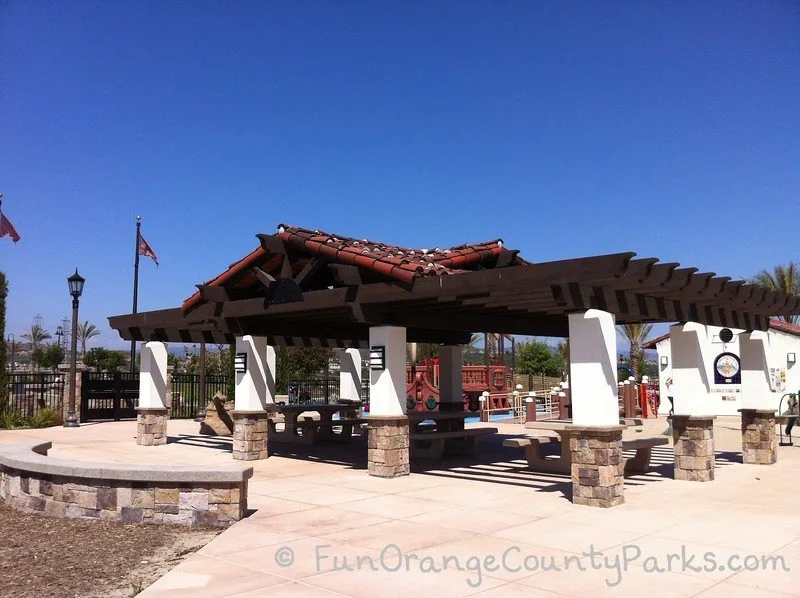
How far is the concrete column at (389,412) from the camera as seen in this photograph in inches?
440

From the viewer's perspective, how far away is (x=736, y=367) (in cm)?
2469

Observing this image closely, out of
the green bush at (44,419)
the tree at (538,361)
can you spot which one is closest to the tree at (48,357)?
the green bush at (44,419)

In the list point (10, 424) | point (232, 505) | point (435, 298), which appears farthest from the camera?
point (10, 424)

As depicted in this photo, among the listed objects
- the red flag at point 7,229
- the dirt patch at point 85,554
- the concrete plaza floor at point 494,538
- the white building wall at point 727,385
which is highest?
the red flag at point 7,229

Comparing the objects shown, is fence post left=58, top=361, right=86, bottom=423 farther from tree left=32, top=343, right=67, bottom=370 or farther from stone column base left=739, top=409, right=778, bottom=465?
tree left=32, top=343, right=67, bottom=370

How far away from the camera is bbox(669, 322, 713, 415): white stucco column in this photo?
11.2m

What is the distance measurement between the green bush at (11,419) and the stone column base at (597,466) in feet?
59.2

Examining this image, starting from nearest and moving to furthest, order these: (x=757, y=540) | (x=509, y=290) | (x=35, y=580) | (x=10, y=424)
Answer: (x=35, y=580) < (x=757, y=540) < (x=509, y=290) < (x=10, y=424)

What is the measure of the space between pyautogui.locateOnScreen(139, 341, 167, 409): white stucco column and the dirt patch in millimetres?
8798

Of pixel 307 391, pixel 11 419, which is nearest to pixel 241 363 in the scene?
pixel 11 419

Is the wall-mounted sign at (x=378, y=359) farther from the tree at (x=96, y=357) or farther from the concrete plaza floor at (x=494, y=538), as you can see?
the tree at (x=96, y=357)

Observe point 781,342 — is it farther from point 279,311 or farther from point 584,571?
point 584,571

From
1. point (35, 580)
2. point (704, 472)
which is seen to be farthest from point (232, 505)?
point (704, 472)

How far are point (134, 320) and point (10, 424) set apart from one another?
7246mm
